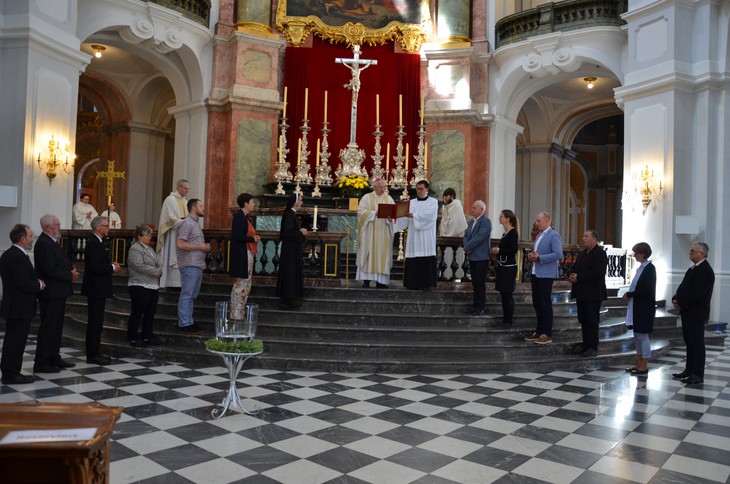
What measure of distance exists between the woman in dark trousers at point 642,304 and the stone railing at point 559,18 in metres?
8.36

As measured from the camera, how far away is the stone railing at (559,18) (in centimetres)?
1296

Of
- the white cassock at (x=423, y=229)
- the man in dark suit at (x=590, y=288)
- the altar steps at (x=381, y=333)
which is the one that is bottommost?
the altar steps at (x=381, y=333)

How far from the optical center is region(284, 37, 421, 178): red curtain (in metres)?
14.6

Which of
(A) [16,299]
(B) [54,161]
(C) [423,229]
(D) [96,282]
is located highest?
(B) [54,161]

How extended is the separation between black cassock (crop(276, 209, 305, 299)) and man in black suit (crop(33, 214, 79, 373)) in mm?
2322

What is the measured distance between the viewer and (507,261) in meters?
7.19

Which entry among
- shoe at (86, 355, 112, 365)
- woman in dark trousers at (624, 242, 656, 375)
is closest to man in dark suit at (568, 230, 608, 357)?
woman in dark trousers at (624, 242, 656, 375)

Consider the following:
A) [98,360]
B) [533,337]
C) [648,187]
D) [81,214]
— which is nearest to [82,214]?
[81,214]

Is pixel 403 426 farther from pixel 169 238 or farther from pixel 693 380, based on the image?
pixel 169 238

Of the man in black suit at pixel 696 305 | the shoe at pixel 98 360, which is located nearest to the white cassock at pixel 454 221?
the man in black suit at pixel 696 305

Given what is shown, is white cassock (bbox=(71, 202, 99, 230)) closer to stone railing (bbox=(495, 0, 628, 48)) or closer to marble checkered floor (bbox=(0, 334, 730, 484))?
marble checkered floor (bbox=(0, 334, 730, 484))

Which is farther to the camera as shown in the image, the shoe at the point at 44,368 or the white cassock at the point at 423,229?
the white cassock at the point at 423,229

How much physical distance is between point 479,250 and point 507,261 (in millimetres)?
410

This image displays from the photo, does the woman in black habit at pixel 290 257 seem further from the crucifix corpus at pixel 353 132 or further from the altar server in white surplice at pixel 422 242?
the crucifix corpus at pixel 353 132
